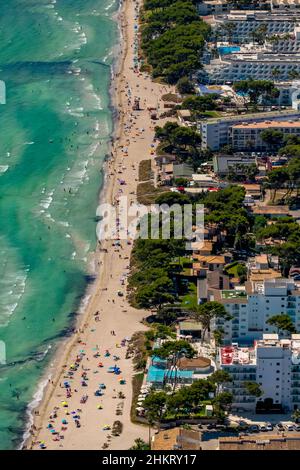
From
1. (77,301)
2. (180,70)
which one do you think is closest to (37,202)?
(77,301)

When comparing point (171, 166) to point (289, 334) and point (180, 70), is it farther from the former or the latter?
point (289, 334)

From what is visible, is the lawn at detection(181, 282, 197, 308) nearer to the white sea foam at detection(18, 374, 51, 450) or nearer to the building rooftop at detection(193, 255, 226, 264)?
the building rooftop at detection(193, 255, 226, 264)

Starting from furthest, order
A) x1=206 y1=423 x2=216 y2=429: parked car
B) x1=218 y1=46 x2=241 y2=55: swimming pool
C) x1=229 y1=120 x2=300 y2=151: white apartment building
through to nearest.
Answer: x1=218 y1=46 x2=241 y2=55: swimming pool → x1=229 y1=120 x2=300 y2=151: white apartment building → x1=206 y1=423 x2=216 y2=429: parked car

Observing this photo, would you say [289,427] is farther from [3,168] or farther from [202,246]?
[3,168]

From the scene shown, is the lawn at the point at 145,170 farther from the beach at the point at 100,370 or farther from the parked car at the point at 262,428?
the parked car at the point at 262,428

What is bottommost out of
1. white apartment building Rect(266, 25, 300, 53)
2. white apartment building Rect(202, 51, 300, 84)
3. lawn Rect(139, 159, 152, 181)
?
white apartment building Rect(266, 25, 300, 53)

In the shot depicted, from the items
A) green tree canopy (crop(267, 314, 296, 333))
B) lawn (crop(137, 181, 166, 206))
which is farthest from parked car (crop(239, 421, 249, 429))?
lawn (crop(137, 181, 166, 206))

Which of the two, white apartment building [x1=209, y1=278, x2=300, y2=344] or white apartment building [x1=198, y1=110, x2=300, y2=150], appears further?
white apartment building [x1=198, y1=110, x2=300, y2=150]

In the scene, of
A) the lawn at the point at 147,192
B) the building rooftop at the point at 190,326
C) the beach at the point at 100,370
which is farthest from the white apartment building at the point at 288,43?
the building rooftop at the point at 190,326
